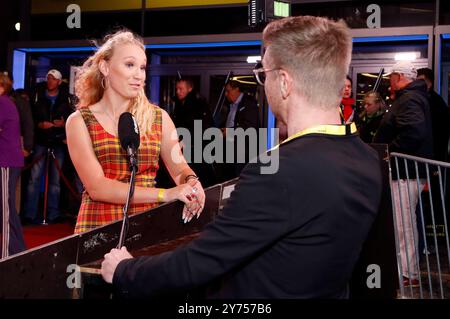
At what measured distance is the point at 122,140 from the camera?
214 cm

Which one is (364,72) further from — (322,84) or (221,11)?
(322,84)

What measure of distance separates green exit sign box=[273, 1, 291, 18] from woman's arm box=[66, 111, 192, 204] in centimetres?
350

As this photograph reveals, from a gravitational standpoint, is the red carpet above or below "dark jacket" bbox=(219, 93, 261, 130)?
Answer: below

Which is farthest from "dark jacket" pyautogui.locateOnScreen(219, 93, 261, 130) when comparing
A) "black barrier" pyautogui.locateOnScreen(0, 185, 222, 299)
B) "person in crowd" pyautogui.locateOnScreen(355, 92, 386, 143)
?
"black barrier" pyautogui.locateOnScreen(0, 185, 222, 299)

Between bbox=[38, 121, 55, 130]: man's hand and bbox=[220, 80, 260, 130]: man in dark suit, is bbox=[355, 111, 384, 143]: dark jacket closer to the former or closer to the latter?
bbox=[220, 80, 260, 130]: man in dark suit

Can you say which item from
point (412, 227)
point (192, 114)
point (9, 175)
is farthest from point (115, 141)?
point (192, 114)

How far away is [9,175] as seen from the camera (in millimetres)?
6152

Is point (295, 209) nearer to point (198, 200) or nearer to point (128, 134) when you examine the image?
point (128, 134)

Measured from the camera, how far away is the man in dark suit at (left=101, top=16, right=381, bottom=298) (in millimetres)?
1460

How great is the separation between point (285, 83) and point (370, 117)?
5.71m

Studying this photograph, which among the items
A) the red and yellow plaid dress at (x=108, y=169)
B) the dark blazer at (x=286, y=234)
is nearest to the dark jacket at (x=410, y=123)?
the red and yellow plaid dress at (x=108, y=169)

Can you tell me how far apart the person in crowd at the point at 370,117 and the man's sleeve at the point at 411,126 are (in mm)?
1128

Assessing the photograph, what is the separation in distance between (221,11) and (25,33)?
136 inches
